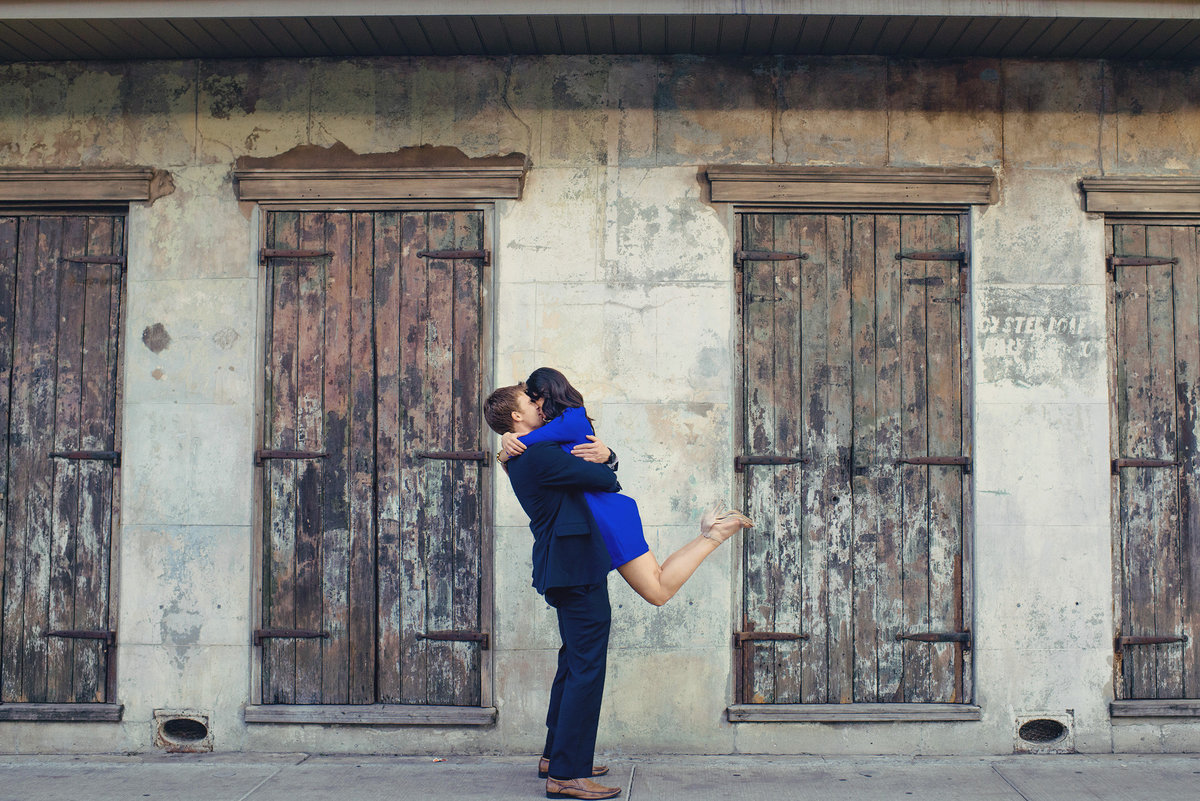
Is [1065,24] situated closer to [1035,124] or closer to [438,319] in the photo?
[1035,124]

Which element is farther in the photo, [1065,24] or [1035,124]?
[1035,124]

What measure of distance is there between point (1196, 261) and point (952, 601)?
88.6 inches

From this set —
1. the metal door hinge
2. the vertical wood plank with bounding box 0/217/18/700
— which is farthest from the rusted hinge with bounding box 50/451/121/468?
the metal door hinge

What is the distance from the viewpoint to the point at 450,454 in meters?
5.02

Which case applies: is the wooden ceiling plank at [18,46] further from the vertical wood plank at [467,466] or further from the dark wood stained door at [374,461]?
the vertical wood plank at [467,466]

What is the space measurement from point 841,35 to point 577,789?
151 inches

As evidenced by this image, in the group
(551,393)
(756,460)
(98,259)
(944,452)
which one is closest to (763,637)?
(756,460)

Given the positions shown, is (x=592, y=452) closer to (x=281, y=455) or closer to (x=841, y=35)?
(x=281, y=455)

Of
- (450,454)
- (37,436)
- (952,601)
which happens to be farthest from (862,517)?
(37,436)

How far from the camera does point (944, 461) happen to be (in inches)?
197

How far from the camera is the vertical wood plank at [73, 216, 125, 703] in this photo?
16.7 feet

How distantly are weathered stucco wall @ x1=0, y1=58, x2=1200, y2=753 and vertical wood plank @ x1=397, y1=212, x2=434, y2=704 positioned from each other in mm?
367

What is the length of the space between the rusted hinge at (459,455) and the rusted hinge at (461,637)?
893 mm

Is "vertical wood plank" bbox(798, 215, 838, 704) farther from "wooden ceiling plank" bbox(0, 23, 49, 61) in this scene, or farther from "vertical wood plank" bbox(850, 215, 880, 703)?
"wooden ceiling plank" bbox(0, 23, 49, 61)
